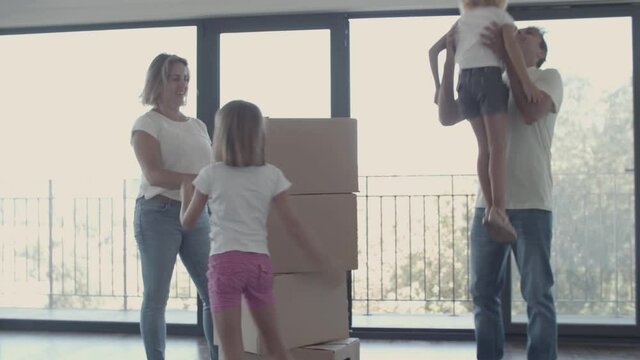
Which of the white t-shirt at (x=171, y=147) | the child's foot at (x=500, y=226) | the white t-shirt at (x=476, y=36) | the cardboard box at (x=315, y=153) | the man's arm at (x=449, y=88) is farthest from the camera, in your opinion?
the white t-shirt at (x=171, y=147)

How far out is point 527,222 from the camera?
220 cm

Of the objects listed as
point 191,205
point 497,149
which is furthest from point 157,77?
point 497,149

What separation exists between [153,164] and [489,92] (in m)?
1.17

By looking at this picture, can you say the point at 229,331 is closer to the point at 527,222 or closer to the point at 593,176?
the point at 527,222

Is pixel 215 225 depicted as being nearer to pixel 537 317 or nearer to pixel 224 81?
pixel 537 317

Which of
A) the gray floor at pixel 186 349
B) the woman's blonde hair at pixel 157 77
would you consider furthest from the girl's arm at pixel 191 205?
the gray floor at pixel 186 349

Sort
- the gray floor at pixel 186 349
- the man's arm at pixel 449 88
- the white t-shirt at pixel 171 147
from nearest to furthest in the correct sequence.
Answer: the man's arm at pixel 449 88 → the white t-shirt at pixel 171 147 → the gray floor at pixel 186 349

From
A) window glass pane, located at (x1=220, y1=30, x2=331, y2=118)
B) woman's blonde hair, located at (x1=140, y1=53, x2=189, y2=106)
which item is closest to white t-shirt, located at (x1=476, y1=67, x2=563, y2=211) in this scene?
woman's blonde hair, located at (x1=140, y1=53, x2=189, y2=106)

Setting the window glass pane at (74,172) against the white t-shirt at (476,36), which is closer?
the white t-shirt at (476,36)

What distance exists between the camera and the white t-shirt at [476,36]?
226 centimetres

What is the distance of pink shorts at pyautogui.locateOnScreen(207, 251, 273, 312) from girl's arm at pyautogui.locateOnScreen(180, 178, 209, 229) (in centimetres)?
15

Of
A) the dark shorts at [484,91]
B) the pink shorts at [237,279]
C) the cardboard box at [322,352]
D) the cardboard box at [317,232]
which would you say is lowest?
the cardboard box at [322,352]

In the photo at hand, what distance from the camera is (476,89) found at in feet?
7.45

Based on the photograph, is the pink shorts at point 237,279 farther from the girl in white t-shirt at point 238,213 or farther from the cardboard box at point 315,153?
the cardboard box at point 315,153
